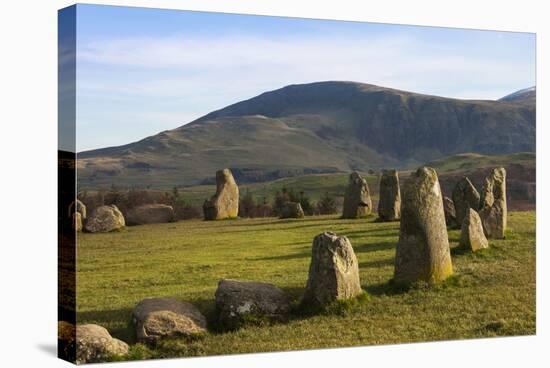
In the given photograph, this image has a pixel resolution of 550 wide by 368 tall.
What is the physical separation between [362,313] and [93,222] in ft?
21.8

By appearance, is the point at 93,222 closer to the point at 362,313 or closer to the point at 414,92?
the point at 362,313

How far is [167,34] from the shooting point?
22.4m

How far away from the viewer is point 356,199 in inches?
1170

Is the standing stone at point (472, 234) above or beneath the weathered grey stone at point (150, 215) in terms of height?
beneath

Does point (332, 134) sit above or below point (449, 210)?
above

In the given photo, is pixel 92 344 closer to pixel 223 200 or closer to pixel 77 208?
pixel 77 208

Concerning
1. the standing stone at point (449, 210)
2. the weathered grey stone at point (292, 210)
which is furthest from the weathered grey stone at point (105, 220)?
the standing stone at point (449, 210)

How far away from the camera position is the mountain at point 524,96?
26.7 meters

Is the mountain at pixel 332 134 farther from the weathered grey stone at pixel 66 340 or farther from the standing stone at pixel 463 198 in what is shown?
the weathered grey stone at pixel 66 340

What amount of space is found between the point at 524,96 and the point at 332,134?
5.60 metres

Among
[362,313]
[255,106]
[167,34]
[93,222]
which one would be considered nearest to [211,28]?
[167,34]

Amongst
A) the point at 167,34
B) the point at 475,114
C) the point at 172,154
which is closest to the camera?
the point at 167,34

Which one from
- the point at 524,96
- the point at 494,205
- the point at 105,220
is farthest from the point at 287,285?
the point at 524,96

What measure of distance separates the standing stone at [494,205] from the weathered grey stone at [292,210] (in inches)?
217
